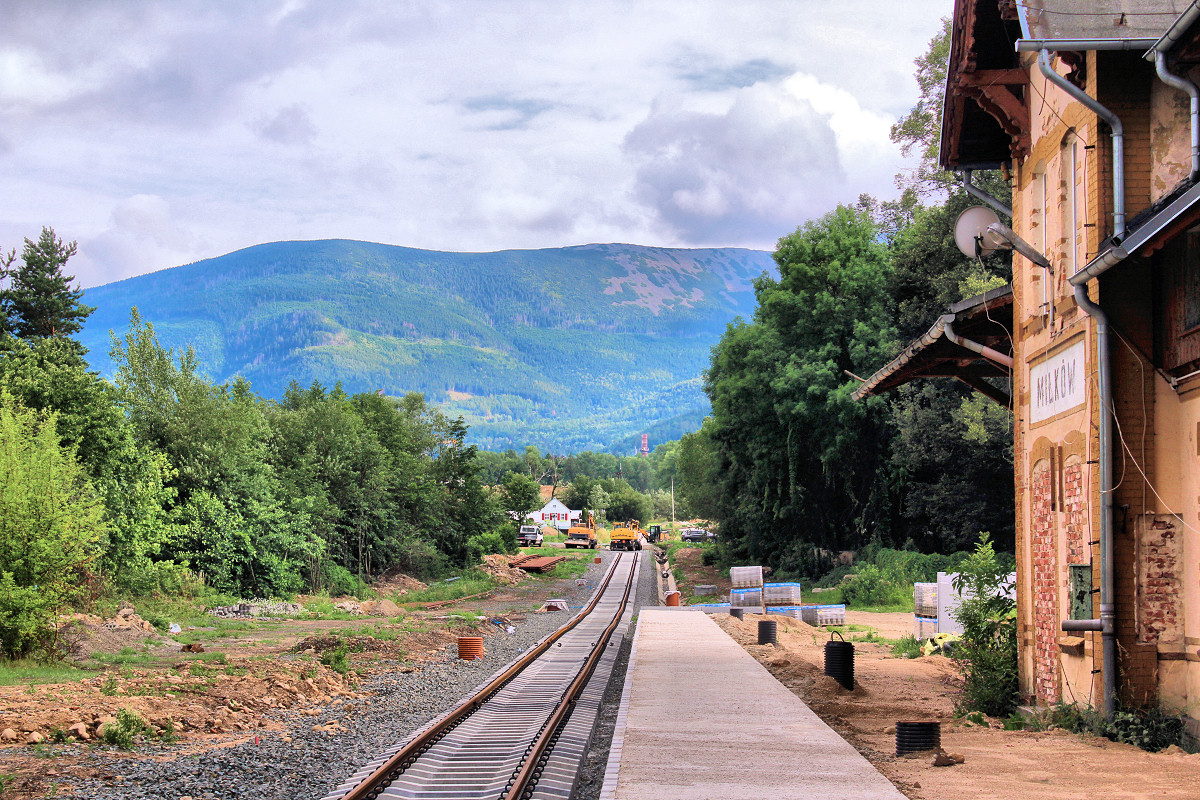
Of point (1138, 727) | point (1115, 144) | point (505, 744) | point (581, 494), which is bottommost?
point (505, 744)

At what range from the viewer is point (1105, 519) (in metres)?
10.7

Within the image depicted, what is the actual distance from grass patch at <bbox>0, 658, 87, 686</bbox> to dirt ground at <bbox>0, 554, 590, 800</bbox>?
15.9 inches

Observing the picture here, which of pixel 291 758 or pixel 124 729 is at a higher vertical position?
pixel 124 729

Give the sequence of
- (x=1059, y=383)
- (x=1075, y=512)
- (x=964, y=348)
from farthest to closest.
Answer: (x=964, y=348), (x=1059, y=383), (x=1075, y=512)

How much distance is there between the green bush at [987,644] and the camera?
13914 millimetres

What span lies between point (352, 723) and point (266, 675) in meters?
3.73

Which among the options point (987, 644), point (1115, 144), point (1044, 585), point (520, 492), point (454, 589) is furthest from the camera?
point (520, 492)

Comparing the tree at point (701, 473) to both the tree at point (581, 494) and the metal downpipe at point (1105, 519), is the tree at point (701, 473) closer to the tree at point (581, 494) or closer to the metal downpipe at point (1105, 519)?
the metal downpipe at point (1105, 519)

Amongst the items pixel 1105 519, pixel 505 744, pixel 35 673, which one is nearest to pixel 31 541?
pixel 35 673

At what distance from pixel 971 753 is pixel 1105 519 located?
9.64 ft

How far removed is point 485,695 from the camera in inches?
644

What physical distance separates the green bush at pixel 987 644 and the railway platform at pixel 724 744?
252 cm

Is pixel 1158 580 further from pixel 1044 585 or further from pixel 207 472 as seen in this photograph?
pixel 207 472

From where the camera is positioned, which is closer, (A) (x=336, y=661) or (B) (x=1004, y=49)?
(B) (x=1004, y=49)
